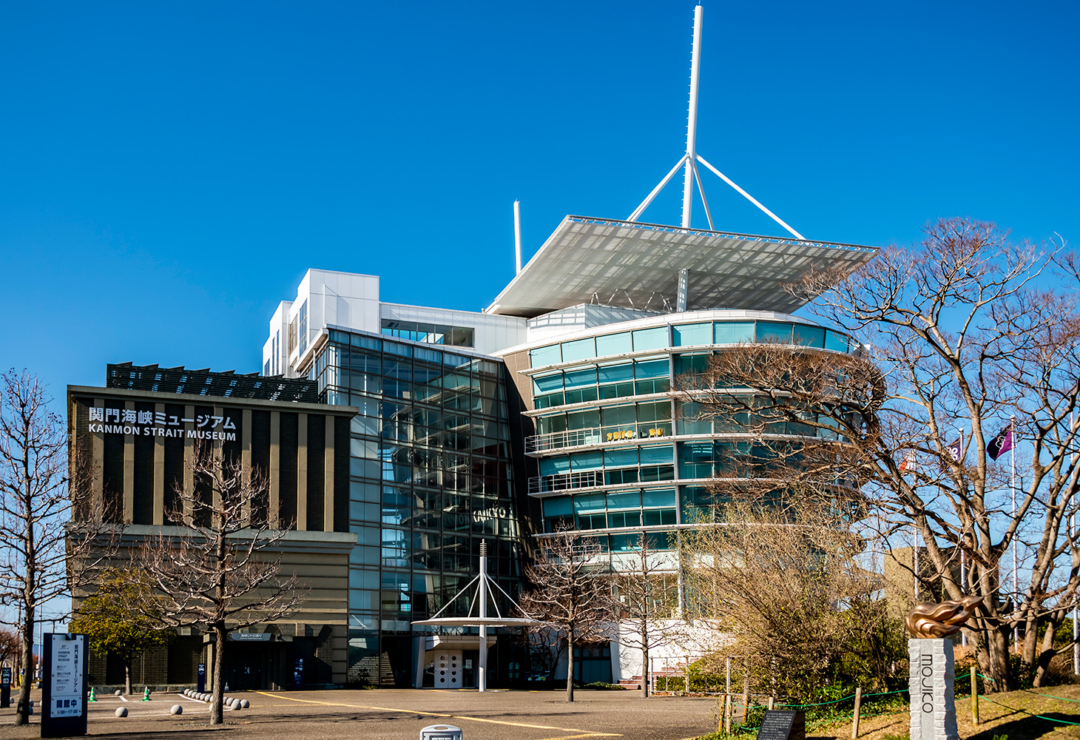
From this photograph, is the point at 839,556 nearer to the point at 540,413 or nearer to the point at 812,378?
the point at 812,378

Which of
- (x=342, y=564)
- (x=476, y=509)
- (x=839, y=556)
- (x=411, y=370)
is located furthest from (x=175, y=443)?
(x=839, y=556)

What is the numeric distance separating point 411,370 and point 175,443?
1765 cm

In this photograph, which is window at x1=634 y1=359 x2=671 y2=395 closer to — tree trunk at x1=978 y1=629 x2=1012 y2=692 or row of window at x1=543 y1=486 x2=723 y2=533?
row of window at x1=543 y1=486 x2=723 y2=533

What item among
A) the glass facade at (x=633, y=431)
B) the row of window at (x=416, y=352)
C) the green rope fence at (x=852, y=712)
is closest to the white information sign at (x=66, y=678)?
the green rope fence at (x=852, y=712)

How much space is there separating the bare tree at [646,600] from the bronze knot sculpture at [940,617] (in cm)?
2928

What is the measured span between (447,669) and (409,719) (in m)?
33.0

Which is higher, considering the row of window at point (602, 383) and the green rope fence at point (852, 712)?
the row of window at point (602, 383)

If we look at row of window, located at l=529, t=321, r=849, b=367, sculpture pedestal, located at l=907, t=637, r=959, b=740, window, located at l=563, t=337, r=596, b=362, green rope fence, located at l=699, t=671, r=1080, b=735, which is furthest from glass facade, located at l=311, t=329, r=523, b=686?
sculpture pedestal, located at l=907, t=637, r=959, b=740

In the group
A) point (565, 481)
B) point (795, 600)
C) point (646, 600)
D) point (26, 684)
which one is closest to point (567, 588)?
point (646, 600)

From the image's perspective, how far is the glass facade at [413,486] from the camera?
64375 millimetres

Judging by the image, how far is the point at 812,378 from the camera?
28.0 m

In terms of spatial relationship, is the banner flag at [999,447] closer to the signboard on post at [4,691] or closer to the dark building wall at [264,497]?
the dark building wall at [264,497]

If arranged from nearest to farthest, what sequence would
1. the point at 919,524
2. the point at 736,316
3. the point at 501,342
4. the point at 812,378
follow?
1. the point at 919,524
2. the point at 812,378
3. the point at 736,316
4. the point at 501,342

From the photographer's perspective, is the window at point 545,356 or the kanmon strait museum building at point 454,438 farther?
the window at point 545,356
